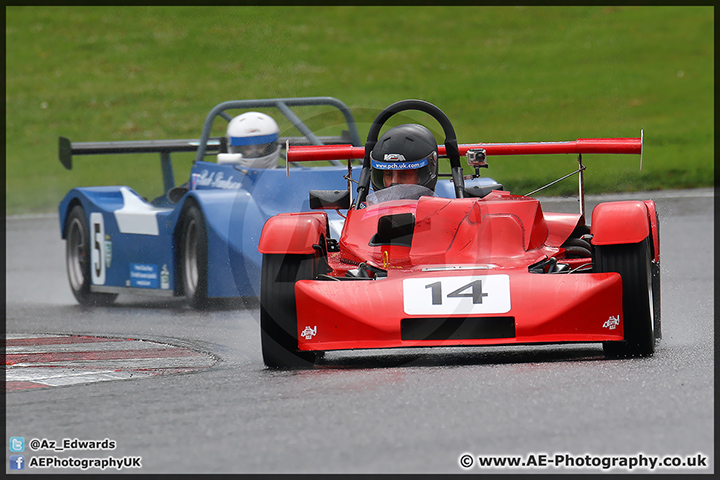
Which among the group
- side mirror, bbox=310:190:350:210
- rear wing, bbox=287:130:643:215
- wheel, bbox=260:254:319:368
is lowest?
wheel, bbox=260:254:319:368

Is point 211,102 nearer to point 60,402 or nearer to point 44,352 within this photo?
point 44,352

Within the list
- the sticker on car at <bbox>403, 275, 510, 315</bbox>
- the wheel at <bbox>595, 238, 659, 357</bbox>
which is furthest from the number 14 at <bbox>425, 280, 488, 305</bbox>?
the wheel at <bbox>595, 238, 659, 357</bbox>

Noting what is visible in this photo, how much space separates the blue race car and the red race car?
1056 millimetres

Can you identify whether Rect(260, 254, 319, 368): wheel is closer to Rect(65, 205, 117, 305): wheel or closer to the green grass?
Rect(65, 205, 117, 305): wheel

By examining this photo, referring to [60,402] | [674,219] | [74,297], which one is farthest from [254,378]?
[674,219]

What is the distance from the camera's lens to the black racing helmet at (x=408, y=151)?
6473mm

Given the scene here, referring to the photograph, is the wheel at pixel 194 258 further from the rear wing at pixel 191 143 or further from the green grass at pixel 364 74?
the green grass at pixel 364 74

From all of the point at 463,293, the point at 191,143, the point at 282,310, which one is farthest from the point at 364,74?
the point at 463,293

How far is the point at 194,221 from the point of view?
862cm

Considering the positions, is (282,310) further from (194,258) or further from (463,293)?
(194,258)

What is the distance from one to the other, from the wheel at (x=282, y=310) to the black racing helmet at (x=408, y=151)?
1.04 metres

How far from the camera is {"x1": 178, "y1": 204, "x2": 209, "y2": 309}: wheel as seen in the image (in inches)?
332

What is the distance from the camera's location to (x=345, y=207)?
6742 millimetres

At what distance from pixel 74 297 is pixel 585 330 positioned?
6008 millimetres
